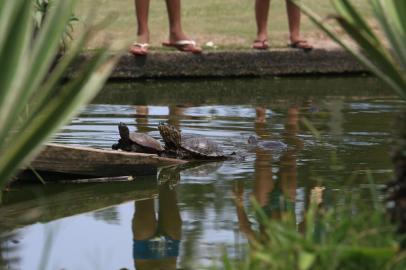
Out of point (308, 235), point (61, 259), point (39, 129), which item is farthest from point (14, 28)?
point (61, 259)

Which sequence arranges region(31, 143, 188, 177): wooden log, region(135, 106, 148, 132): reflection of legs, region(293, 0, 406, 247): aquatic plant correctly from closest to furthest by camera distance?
region(293, 0, 406, 247): aquatic plant
region(31, 143, 188, 177): wooden log
region(135, 106, 148, 132): reflection of legs

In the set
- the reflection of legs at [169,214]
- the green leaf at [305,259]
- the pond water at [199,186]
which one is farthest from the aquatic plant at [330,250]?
the reflection of legs at [169,214]

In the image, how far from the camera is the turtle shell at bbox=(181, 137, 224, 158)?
6.03 meters

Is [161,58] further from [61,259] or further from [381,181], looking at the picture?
[61,259]

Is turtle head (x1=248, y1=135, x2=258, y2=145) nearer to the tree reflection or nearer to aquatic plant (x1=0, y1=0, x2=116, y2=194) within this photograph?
the tree reflection

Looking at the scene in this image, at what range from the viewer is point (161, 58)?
10.2 m

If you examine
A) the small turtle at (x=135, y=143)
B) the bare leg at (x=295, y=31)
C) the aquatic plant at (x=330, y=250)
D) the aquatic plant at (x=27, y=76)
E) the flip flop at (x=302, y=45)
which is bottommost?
the aquatic plant at (x=330, y=250)

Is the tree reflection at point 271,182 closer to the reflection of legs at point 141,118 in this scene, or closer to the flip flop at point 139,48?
the reflection of legs at point 141,118

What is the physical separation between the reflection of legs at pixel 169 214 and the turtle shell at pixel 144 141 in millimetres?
805

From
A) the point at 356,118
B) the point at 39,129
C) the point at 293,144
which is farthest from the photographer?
the point at 356,118

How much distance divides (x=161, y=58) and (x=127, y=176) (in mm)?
4916

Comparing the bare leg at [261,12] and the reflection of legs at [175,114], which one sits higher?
the bare leg at [261,12]

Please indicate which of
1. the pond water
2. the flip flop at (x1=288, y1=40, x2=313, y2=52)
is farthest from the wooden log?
the flip flop at (x1=288, y1=40, x2=313, y2=52)

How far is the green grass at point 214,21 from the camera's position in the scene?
11.0 m
